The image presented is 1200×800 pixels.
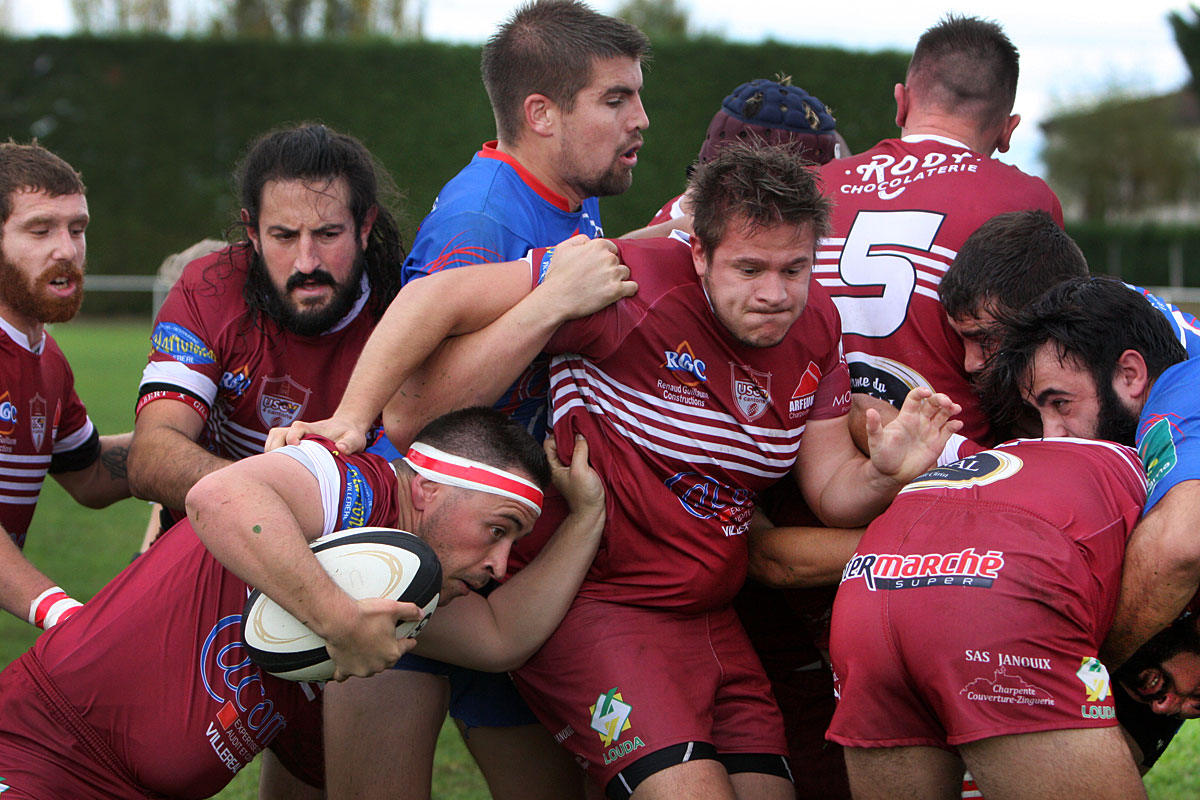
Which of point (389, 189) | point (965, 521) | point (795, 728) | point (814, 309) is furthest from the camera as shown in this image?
point (389, 189)

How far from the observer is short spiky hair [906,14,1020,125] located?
4145 millimetres

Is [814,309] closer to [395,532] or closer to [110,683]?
[395,532]

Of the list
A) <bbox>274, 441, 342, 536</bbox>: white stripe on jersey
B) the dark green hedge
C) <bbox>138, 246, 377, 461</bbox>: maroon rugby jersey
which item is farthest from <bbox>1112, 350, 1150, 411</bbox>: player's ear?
the dark green hedge

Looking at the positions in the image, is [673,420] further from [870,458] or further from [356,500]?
[356,500]

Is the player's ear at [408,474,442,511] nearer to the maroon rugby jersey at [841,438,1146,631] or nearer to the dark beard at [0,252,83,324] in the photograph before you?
the maroon rugby jersey at [841,438,1146,631]

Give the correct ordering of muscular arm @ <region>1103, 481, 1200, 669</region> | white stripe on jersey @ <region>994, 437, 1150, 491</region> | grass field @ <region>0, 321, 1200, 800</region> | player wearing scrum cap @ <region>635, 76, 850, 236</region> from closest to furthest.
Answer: muscular arm @ <region>1103, 481, 1200, 669</region>
white stripe on jersey @ <region>994, 437, 1150, 491</region>
player wearing scrum cap @ <region>635, 76, 850, 236</region>
grass field @ <region>0, 321, 1200, 800</region>

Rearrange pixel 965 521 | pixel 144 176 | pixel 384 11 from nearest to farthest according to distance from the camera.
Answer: pixel 965 521 → pixel 144 176 → pixel 384 11

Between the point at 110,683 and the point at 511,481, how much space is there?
1.17 m

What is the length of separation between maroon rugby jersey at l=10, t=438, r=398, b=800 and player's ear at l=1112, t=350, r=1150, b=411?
2.03 meters

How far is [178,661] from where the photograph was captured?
3033 mm

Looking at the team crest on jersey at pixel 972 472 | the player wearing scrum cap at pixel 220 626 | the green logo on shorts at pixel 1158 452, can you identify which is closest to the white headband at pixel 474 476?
the player wearing scrum cap at pixel 220 626

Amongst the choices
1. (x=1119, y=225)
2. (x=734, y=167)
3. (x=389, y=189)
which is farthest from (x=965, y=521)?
(x=1119, y=225)

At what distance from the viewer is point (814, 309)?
346 centimetres

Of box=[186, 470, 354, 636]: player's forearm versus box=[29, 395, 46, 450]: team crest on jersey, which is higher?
box=[186, 470, 354, 636]: player's forearm
